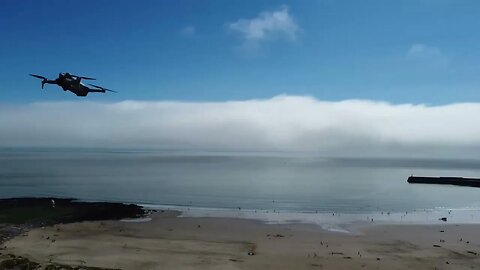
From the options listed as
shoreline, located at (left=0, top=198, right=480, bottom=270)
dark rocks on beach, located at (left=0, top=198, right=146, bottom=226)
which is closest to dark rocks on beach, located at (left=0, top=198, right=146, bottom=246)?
dark rocks on beach, located at (left=0, top=198, right=146, bottom=226)

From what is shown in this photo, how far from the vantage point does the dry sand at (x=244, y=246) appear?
33.2 metres

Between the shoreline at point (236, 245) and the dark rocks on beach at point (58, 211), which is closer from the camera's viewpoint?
the shoreline at point (236, 245)

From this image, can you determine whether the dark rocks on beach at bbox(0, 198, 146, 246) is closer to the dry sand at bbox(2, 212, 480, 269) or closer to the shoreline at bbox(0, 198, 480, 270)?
the shoreline at bbox(0, 198, 480, 270)

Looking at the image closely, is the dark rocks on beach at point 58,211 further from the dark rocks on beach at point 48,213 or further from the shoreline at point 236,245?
the shoreline at point 236,245

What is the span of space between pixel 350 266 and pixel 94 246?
21.8 metres

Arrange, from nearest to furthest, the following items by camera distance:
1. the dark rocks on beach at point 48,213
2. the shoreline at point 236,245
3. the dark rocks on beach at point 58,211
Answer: the shoreline at point 236,245 < the dark rocks on beach at point 48,213 < the dark rocks on beach at point 58,211

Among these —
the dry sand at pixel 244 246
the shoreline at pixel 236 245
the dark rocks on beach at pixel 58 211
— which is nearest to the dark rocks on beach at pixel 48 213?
the dark rocks on beach at pixel 58 211

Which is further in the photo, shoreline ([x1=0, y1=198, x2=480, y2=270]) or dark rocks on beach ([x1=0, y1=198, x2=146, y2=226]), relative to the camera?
dark rocks on beach ([x1=0, y1=198, x2=146, y2=226])

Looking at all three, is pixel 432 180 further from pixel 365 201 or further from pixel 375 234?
pixel 375 234

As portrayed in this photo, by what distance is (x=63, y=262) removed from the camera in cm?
3162

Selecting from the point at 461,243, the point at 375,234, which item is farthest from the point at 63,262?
the point at 461,243

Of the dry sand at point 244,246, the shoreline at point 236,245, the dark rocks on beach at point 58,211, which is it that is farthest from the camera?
the dark rocks on beach at point 58,211

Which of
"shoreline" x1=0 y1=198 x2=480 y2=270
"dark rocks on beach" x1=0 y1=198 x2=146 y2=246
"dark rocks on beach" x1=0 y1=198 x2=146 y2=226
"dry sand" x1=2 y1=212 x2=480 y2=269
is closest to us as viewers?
"shoreline" x1=0 y1=198 x2=480 y2=270

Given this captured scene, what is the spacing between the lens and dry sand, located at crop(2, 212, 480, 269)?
109 feet
